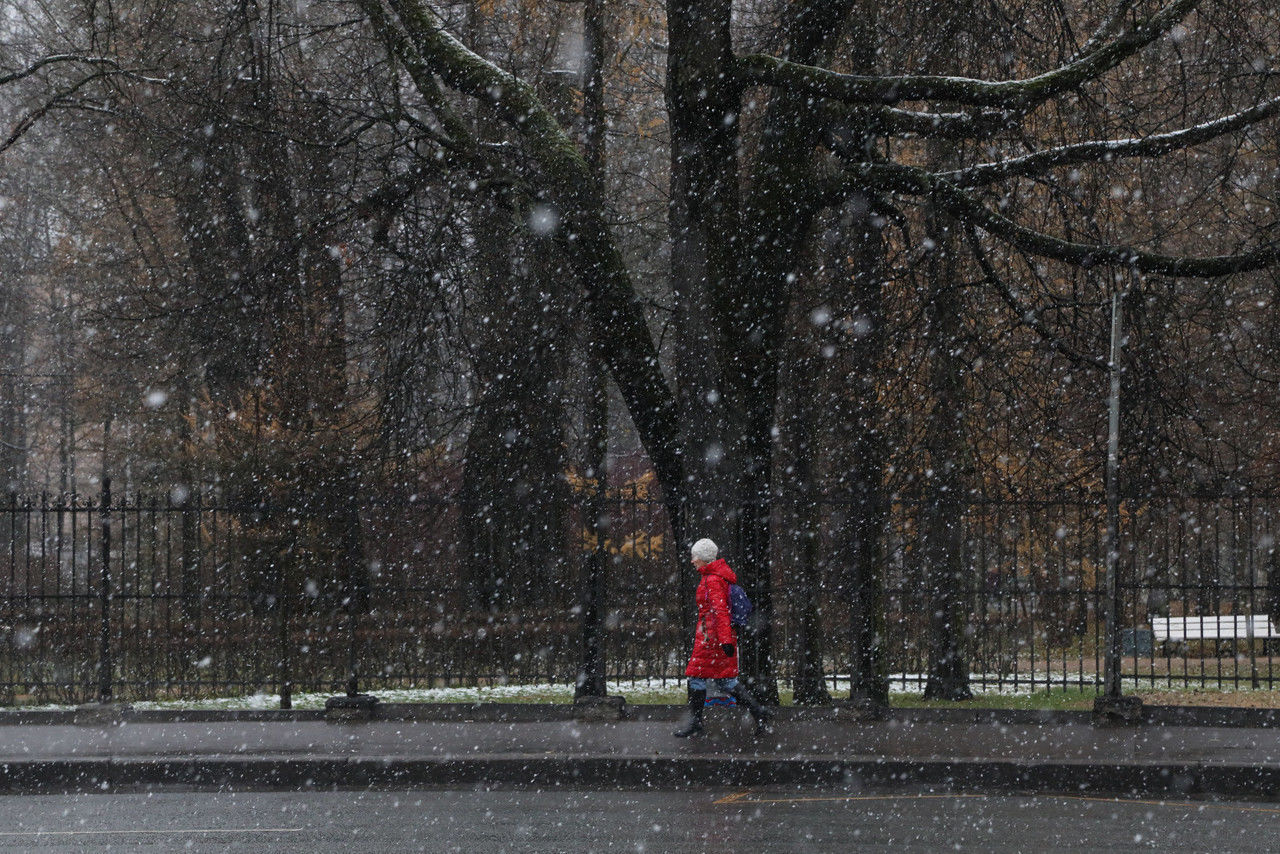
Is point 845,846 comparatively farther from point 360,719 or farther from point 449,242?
point 449,242

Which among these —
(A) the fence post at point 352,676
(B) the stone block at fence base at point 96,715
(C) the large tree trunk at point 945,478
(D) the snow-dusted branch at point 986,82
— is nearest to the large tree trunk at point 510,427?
(A) the fence post at point 352,676

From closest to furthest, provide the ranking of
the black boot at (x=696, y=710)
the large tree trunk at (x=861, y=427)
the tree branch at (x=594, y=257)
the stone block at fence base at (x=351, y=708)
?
the black boot at (x=696, y=710) < the large tree trunk at (x=861, y=427) < the stone block at fence base at (x=351, y=708) < the tree branch at (x=594, y=257)

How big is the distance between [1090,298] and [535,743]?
675cm

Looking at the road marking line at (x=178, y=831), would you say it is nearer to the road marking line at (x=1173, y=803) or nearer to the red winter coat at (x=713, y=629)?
the red winter coat at (x=713, y=629)

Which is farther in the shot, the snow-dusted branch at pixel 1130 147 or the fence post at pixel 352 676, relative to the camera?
the fence post at pixel 352 676

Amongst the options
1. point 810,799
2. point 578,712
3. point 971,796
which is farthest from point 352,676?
point 971,796

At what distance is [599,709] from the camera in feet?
42.7

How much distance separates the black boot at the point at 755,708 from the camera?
11617 millimetres

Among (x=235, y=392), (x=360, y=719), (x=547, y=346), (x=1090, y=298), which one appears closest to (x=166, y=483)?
(x=235, y=392)

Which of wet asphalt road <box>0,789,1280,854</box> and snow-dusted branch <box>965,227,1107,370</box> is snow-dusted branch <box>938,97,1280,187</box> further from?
wet asphalt road <box>0,789,1280,854</box>

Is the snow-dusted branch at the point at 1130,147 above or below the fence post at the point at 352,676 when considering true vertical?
above

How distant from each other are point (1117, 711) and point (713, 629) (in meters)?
3.62

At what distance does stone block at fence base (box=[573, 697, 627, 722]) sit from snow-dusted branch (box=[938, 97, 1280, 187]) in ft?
18.1

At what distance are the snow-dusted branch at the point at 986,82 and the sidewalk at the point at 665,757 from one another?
517 cm
